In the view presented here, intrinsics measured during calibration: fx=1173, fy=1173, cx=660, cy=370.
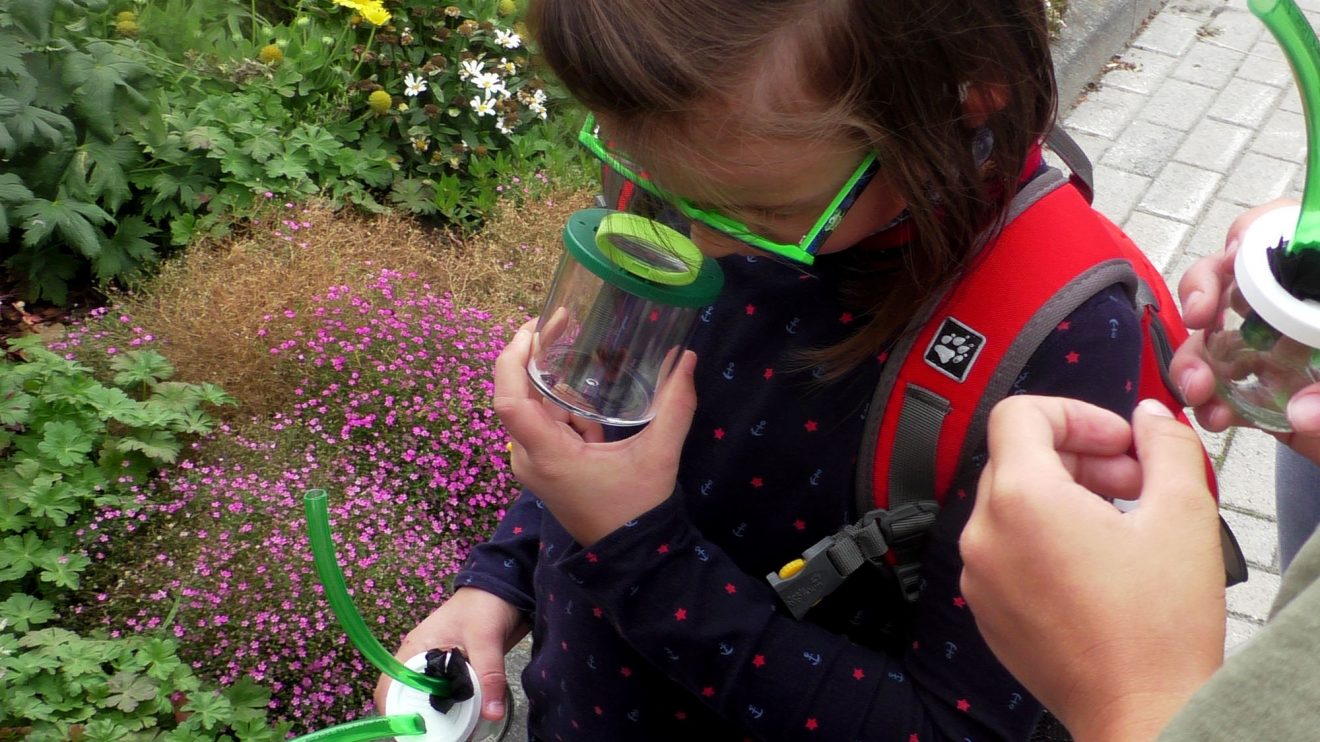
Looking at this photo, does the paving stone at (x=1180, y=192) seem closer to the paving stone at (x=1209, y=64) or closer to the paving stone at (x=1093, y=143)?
the paving stone at (x=1093, y=143)

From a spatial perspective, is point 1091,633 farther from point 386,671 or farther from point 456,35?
point 456,35

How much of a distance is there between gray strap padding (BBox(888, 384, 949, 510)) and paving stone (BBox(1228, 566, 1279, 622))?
210cm

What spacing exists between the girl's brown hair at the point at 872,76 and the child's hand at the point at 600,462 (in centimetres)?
27

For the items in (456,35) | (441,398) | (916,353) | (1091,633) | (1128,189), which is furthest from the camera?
(1128,189)

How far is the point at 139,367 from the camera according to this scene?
2.50m

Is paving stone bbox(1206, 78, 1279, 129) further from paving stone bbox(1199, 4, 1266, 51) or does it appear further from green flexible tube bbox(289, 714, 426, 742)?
green flexible tube bbox(289, 714, 426, 742)

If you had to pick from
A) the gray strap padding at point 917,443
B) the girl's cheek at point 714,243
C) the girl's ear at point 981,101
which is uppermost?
the girl's ear at point 981,101

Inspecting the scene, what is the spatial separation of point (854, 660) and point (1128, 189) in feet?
12.2

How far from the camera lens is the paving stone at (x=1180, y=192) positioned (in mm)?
4426

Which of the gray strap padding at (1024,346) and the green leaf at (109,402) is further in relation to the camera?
the green leaf at (109,402)

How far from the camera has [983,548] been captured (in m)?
0.95

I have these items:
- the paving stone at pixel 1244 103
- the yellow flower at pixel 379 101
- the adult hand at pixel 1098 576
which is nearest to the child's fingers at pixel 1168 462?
the adult hand at pixel 1098 576

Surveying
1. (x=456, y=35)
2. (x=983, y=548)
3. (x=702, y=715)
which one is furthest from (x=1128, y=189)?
(x=983, y=548)

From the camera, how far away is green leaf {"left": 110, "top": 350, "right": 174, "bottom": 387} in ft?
8.13
